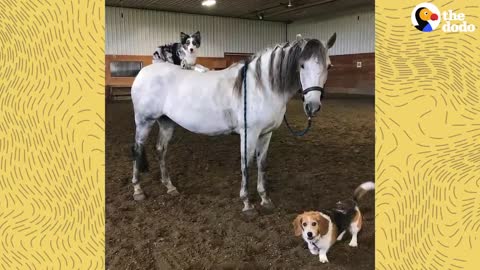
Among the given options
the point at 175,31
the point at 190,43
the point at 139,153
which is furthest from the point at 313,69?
the point at 175,31

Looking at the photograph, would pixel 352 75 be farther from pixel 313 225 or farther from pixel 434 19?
pixel 434 19

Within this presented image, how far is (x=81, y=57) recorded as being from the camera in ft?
3.59

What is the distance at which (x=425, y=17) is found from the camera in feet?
4.07

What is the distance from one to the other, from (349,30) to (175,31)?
9000 millimetres

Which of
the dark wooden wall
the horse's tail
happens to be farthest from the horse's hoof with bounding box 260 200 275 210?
the dark wooden wall

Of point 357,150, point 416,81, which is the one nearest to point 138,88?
point 416,81

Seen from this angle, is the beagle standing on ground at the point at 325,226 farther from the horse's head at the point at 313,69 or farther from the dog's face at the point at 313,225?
the horse's head at the point at 313,69

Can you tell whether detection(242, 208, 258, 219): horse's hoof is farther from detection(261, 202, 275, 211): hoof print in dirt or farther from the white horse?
detection(261, 202, 275, 211): hoof print in dirt

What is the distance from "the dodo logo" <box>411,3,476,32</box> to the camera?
1215 millimetres

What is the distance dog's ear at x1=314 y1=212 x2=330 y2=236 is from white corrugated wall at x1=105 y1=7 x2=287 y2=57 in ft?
50.0

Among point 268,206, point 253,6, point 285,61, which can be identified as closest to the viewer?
point 285,61

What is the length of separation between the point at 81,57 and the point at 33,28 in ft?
0.48

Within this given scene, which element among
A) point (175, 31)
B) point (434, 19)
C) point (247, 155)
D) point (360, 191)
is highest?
point (175, 31)

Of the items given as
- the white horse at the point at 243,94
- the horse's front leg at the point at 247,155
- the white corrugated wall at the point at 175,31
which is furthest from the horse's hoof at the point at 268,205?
the white corrugated wall at the point at 175,31
